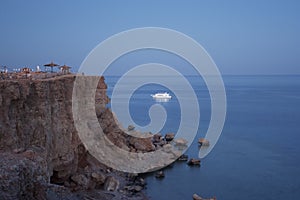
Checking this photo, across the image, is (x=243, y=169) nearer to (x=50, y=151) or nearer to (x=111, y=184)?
(x=111, y=184)

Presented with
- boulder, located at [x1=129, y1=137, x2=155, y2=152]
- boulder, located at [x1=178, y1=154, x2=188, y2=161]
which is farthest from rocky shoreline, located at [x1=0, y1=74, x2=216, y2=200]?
boulder, located at [x1=129, y1=137, x2=155, y2=152]

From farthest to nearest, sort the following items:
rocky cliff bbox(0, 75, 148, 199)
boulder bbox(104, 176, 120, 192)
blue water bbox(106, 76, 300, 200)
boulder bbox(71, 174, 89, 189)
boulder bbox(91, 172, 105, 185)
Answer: blue water bbox(106, 76, 300, 200), boulder bbox(91, 172, 105, 185), boulder bbox(104, 176, 120, 192), boulder bbox(71, 174, 89, 189), rocky cliff bbox(0, 75, 148, 199)

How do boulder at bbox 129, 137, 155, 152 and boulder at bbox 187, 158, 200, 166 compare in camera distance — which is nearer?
boulder at bbox 187, 158, 200, 166

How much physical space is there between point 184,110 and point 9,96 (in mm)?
54554

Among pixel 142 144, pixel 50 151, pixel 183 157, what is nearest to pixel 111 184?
pixel 50 151

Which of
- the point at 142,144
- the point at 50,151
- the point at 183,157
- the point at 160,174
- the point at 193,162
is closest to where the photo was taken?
the point at 50,151

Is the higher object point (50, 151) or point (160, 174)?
point (50, 151)

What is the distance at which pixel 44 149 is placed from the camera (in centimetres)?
1881

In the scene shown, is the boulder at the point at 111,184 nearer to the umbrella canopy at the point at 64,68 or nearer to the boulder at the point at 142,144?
the boulder at the point at 142,144

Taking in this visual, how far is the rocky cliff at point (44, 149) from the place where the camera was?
12.0 m

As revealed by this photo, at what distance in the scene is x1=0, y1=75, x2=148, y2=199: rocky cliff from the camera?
39.3 feet

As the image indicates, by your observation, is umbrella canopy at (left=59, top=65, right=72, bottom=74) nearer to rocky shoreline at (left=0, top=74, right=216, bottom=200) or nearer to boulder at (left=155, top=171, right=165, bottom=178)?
rocky shoreline at (left=0, top=74, right=216, bottom=200)

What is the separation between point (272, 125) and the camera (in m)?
51.3

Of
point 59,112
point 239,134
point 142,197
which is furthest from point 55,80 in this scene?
point 239,134
